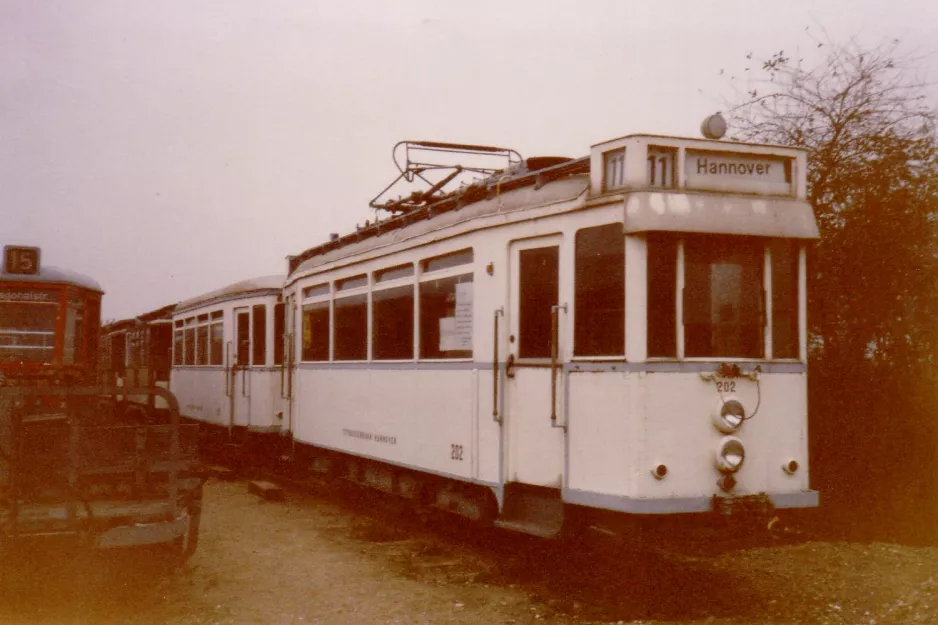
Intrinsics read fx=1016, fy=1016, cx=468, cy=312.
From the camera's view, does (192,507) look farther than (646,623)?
Yes

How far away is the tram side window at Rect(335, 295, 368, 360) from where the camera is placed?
10180 millimetres

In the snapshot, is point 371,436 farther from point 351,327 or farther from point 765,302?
point 765,302

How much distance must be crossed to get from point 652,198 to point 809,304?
5191 millimetres

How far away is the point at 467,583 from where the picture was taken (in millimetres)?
7543

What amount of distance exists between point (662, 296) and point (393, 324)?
11.4 feet

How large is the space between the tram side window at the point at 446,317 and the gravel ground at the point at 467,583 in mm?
1751

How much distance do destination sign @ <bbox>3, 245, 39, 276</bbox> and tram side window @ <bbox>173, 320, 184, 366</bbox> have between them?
15.2ft

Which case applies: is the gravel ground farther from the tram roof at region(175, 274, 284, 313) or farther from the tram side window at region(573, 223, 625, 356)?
the tram roof at region(175, 274, 284, 313)

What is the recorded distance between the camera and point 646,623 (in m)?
6.30

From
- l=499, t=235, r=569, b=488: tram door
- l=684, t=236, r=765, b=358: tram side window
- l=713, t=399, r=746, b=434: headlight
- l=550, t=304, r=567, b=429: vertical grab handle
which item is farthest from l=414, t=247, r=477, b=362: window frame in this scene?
l=713, t=399, r=746, b=434: headlight

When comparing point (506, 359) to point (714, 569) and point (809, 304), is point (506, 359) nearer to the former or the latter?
→ point (714, 569)

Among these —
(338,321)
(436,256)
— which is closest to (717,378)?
(436,256)

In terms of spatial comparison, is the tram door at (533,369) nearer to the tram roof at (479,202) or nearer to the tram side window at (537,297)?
Result: the tram side window at (537,297)

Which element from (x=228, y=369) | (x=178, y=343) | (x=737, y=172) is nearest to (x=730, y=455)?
(x=737, y=172)
